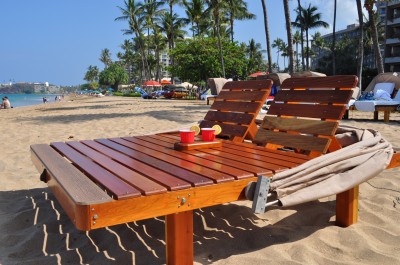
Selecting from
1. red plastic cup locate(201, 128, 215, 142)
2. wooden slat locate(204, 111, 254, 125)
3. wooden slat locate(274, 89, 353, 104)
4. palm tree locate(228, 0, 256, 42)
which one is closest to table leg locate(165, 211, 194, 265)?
red plastic cup locate(201, 128, 215, 142)

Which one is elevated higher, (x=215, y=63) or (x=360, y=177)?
(x=215, y=63)

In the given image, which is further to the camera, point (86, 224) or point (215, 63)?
point (215, 63)

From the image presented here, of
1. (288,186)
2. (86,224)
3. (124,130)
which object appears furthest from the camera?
(124,130)

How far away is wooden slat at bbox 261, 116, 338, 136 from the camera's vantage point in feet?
8.09

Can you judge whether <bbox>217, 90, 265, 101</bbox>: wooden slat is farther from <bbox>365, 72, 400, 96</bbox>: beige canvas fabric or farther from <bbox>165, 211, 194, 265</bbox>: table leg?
<bbox>365, 72, 400, 96</bbox>: beige canvas fabric

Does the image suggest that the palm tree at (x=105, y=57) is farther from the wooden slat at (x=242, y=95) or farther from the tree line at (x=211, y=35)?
the wooden slat at (x=242, y=95)

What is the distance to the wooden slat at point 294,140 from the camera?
241 cm

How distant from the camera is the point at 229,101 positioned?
11.8 ft

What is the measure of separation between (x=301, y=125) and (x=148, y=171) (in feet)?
4.38

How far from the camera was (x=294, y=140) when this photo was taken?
8.66 ft

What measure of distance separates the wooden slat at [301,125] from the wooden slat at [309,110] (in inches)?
2.6

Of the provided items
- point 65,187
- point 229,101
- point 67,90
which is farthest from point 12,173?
point 67,90

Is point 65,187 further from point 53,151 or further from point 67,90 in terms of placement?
point 67,90

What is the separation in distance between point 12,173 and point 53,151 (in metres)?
1.68
